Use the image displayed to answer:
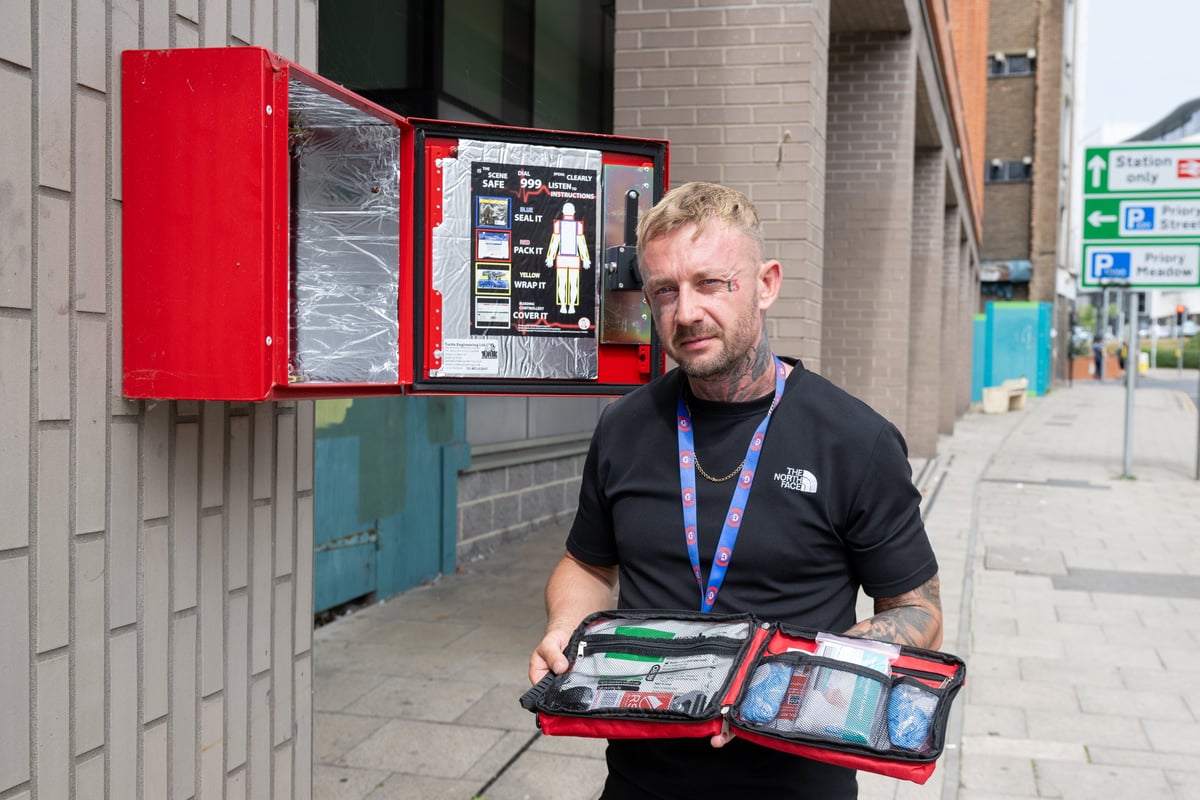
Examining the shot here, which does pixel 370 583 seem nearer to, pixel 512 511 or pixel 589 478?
pixel 512 511

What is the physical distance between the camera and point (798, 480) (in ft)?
6.68

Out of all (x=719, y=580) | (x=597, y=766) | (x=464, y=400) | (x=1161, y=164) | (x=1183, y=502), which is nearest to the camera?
(x=719, y=580)

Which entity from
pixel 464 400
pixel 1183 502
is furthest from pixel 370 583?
pixel 1183 502

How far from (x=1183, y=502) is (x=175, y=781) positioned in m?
11.8

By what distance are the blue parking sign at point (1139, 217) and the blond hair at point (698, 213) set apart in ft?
44.3

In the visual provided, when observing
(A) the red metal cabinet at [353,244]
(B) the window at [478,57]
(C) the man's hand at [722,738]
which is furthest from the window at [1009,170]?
(C) the man's hand at [722,738]

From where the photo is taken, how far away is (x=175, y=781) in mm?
2441

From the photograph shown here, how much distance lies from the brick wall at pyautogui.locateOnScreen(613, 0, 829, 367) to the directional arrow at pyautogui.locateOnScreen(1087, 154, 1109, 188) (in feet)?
31.0

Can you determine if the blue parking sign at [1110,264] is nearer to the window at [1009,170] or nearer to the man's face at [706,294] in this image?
the man's face at [706,294]

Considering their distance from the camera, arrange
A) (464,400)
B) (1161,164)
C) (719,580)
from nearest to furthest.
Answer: (719,580), (464,400), (1161,164)

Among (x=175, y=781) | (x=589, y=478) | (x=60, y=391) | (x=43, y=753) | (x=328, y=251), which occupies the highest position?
(x=328, y=251)

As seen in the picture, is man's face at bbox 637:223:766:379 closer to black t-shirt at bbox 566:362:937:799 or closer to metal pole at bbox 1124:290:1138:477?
black t-shirt at bbox 566:362:937:799

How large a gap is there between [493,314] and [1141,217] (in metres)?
12.6

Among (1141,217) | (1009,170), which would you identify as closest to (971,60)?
(1141,217)
